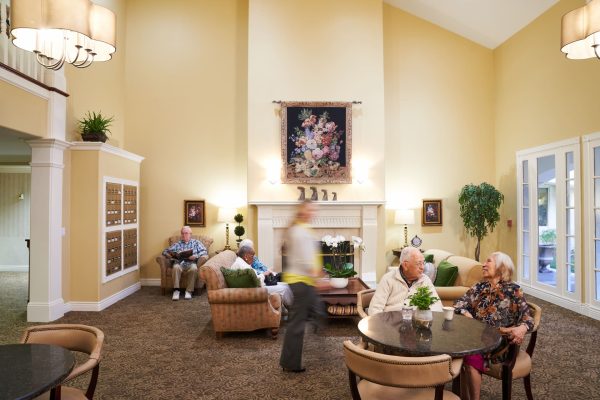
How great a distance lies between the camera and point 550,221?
21.9 feet

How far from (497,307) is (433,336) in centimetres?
70

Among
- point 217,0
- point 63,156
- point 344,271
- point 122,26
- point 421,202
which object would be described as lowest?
point 344,271

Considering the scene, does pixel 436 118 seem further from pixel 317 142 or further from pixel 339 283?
pixel 339 283

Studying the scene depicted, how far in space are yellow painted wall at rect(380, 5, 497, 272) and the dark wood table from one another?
277 inches

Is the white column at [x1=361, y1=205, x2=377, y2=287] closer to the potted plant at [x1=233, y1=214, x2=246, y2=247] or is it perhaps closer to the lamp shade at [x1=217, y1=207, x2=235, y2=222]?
the potted plant at [x1=233, y1=214, x2=246, y2=247]

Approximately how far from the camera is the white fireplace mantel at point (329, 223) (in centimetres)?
761

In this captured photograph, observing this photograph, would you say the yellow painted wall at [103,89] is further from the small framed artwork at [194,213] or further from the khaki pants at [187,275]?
the khaki pants at [187,275]

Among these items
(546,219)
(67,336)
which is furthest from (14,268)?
(546,219)

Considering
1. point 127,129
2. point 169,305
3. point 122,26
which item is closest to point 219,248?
point 169,305

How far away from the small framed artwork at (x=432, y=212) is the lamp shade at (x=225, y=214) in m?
3.84

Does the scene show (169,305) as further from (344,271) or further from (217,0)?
(217,0)

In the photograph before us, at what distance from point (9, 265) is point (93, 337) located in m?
9.43

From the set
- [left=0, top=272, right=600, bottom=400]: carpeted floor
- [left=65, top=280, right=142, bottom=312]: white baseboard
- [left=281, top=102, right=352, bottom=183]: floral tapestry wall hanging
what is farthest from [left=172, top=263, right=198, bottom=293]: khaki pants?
[left=281, top=102, right=352, bottom=183]: floral tapestry wall hanging

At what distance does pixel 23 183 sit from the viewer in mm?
10070
